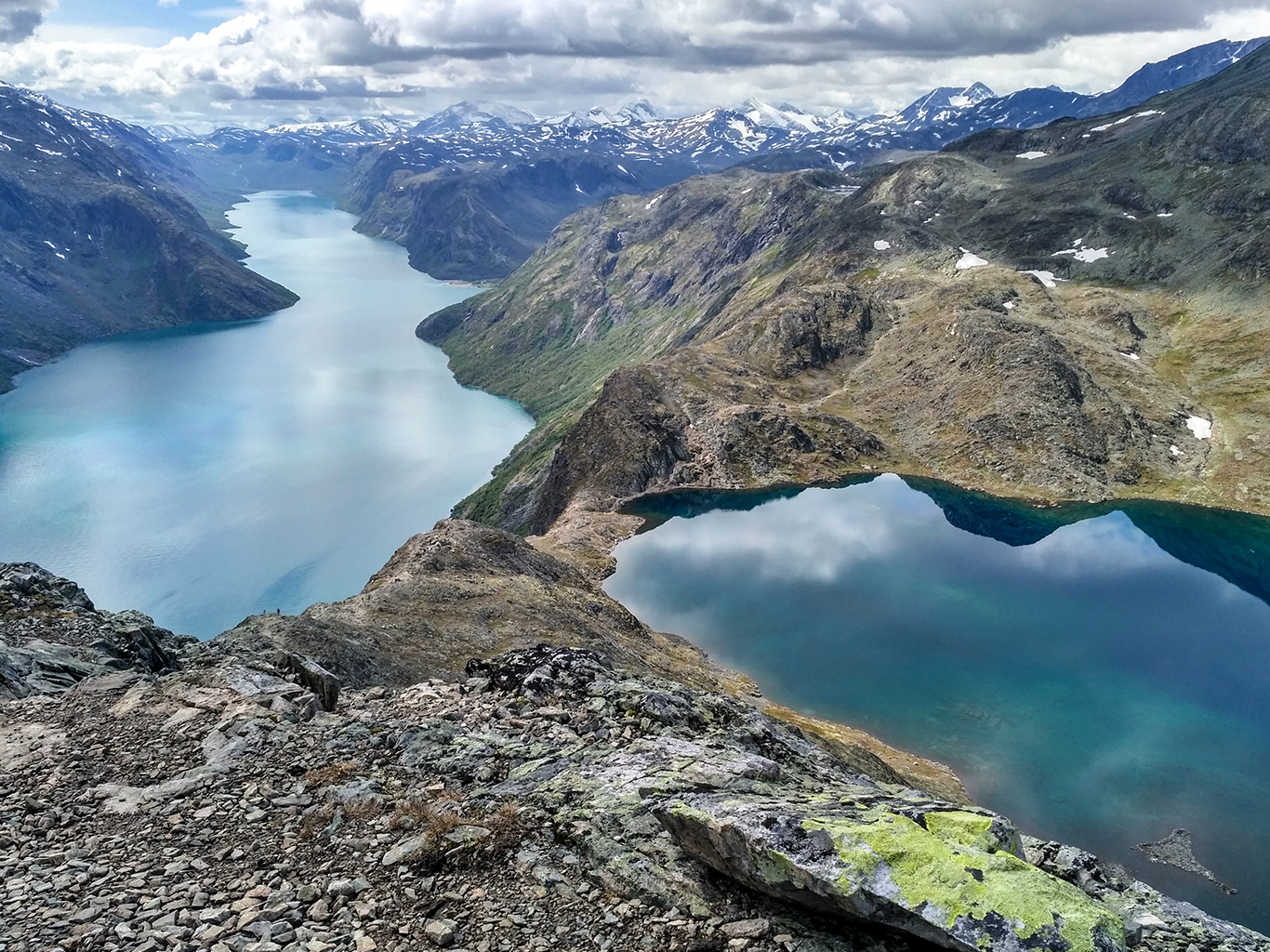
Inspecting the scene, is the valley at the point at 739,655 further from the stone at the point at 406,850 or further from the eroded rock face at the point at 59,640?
A: the eroded rock face at the point at 59,640

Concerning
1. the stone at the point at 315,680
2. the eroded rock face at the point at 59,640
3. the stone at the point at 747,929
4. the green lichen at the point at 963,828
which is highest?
the green lichen at the point at 963,828

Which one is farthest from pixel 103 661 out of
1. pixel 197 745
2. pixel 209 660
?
pixel 197 745

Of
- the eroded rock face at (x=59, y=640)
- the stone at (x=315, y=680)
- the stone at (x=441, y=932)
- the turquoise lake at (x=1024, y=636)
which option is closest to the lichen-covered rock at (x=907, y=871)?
the stone at (x=441, y=932)

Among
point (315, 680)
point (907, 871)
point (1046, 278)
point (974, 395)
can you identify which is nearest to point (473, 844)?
point (907, 871)

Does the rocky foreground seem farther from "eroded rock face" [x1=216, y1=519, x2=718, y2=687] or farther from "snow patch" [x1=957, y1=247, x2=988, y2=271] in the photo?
"snow patch" [x1=957, y1=247, x2=988, y2=271]

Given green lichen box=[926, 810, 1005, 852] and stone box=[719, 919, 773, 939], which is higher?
green lichen box=[926, 810, 1005, 852]

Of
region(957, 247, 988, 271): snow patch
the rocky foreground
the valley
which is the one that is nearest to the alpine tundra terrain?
the valley

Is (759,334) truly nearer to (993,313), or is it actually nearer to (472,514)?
(993,313)
